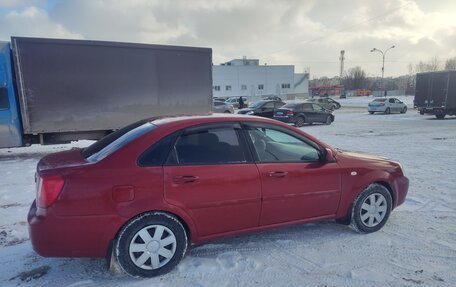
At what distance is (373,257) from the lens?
11.9 ft

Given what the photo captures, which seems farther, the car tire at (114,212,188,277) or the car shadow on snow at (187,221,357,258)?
the car shadow on snow at (187,221,357,258)

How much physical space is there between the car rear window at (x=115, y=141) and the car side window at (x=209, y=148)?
395 mm

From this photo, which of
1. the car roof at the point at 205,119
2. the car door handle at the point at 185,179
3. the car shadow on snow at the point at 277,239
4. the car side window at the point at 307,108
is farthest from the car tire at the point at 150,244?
the car side window at the point at 307,108

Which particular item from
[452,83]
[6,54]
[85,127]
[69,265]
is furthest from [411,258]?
[452,83]

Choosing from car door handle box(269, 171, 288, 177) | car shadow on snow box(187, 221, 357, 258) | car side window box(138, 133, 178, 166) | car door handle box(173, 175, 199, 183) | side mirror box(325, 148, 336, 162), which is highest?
car side window box(138, 133, 178, 166)

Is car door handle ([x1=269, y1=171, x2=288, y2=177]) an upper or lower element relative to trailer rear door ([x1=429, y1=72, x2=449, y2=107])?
lower

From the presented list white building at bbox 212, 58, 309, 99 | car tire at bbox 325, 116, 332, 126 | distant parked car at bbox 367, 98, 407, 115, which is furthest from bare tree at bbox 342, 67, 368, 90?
car tire at bbox 325, 116, 332, 126

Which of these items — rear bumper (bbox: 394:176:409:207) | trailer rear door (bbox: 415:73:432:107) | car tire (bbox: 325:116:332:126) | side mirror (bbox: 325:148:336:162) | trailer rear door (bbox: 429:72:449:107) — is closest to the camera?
side mirror (bbox: 325:148:336:162)

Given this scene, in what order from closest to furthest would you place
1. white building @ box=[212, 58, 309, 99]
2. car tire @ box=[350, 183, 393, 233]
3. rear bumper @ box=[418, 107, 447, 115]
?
car tire @ box=[350, 183, 393, 233] < rear bumper @ box=[418, 107, 447, 115] < white building @ box=[212, 58, 309, 99]

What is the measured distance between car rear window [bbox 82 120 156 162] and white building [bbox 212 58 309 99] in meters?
69.5

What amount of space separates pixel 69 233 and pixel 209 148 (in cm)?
149

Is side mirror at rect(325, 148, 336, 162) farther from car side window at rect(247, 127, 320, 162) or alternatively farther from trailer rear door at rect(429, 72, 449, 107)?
trailer rear door at rect(429, 72, 449, 107)

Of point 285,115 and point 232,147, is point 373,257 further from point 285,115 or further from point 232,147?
point 285,115

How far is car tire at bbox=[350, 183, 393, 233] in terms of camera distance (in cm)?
417
